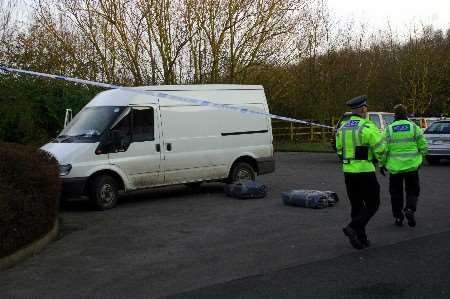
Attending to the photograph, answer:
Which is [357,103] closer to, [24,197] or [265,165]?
[24,197]

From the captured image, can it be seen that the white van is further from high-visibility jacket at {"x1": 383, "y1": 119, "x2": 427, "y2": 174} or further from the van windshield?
high-visibility jacket at {"x1": 383, "y1": 119, "x2": 427, "y2": 174}

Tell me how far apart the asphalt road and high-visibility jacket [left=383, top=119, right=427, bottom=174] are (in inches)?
34.6

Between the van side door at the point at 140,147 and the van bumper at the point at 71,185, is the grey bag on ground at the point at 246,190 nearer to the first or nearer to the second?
the van side door at the point at 140,147

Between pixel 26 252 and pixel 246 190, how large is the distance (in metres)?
5.72

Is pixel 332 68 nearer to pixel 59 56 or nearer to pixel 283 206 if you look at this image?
pixel 59 56

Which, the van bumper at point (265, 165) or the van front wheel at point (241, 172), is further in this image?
the van bumper at point (265, 165)

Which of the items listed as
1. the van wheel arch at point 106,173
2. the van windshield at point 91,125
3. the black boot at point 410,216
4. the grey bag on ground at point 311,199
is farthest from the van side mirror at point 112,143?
the black boot at point 410,216

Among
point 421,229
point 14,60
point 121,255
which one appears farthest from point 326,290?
point 14,60

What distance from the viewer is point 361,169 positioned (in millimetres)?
7281

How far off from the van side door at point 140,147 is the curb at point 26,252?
325 centimetres

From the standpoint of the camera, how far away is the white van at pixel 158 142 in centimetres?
1111

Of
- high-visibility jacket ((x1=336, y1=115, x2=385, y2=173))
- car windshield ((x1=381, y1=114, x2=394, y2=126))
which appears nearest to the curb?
high-visibility jacket ((x1=336, y1=115, x2=385, y2=173))

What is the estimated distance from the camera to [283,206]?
1118 centimetres

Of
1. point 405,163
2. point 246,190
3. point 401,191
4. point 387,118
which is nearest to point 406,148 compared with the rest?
point 405,163
